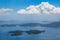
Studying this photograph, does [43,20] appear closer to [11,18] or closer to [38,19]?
[38,19]

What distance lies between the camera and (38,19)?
1.42 meters

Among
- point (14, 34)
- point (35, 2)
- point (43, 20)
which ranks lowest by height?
point (14, 34)

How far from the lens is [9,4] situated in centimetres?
144

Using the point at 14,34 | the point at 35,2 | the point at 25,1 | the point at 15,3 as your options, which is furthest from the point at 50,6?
the point at 14,34

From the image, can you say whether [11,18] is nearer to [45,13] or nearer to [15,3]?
[15,3]

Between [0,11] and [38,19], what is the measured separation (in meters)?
0.55

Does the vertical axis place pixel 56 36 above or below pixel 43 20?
below

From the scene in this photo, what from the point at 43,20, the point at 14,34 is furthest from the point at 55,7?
the point at 14,34

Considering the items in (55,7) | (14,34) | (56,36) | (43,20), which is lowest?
(56,36)

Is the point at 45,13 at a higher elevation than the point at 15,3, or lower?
lower

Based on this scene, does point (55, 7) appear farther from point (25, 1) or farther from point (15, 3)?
point (15, 3)

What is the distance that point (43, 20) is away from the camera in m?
1.42

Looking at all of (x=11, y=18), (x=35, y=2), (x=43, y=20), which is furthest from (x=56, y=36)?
(x=11, y=18)

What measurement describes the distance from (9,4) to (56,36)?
0.81 meters
